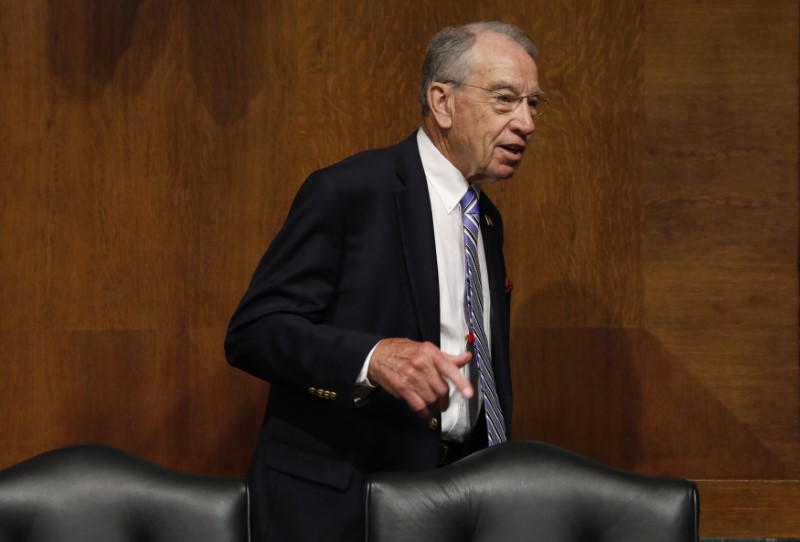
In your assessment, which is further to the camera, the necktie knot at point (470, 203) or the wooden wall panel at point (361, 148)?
the wooden wall panel at point (361, 148)

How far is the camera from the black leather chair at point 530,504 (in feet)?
4.61

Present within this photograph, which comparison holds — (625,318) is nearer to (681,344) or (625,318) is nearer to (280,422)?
(681,344)

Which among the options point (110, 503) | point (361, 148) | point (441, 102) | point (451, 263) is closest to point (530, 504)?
point (110, 503)

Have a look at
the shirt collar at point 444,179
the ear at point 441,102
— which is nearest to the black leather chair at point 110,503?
the shirt collar at point 444,179

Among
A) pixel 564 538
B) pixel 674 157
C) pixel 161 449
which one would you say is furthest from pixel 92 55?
pixel 564 538

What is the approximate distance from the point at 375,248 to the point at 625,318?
111 cm

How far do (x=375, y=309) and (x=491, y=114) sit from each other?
18.3 inches

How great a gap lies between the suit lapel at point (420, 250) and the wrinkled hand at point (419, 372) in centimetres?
27

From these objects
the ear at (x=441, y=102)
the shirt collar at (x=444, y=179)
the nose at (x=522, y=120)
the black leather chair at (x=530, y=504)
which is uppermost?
the ear at (x=441, y=102)

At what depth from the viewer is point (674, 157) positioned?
2809 mm

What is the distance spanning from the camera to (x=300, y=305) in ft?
6.08

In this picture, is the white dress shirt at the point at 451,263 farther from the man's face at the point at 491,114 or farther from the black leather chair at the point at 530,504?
the black leather chair at the point at 530,504

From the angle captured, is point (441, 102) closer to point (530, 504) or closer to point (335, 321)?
point (335, 321)

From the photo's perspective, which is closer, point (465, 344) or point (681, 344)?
point (465, 344)
